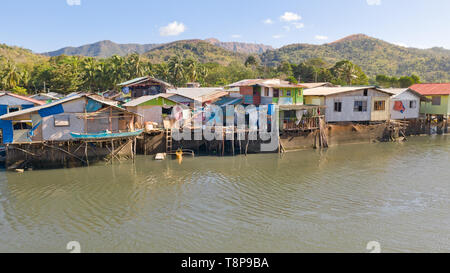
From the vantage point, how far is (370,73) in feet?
313

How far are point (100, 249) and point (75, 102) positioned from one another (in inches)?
563

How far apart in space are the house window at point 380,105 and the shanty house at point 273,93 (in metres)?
8.25

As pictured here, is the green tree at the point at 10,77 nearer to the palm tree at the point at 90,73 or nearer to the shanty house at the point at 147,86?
the palm tree at the point at 90,73

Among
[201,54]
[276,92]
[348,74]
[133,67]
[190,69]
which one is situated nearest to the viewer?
[276,92]

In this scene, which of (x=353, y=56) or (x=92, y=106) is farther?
(x=353, y=56)

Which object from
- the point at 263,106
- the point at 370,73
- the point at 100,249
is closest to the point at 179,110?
the point at 263,106

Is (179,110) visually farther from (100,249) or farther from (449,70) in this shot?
(449,70)

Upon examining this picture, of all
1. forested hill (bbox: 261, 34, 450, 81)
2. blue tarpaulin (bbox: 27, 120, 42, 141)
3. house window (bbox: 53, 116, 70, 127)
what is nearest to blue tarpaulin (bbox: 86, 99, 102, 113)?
house window (bbox: 53, 116, 70, 127)

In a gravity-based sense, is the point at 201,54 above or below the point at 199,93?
above

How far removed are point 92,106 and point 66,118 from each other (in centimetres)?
198

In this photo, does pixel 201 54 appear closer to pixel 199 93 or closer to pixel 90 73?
pixel 90 73

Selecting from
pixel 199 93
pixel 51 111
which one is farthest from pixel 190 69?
pixel 51 111

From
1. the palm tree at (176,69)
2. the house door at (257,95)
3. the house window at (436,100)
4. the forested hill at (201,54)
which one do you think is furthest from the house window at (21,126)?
the forested hill at (201,54)

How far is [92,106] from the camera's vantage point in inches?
946
